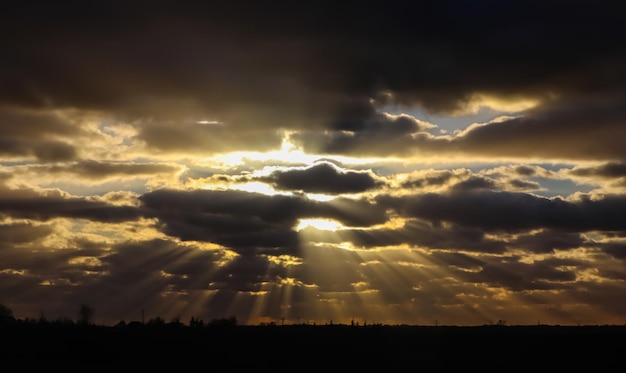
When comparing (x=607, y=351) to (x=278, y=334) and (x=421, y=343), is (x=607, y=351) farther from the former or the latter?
(x=278, y=334)

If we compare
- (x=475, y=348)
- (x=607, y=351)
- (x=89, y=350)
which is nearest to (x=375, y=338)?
(x=475, y=348)

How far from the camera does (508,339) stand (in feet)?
373

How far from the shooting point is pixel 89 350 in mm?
96438

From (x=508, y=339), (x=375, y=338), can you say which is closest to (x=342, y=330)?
(x=375, y=338)

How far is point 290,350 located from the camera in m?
99.1

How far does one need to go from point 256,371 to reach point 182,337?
2418 cm

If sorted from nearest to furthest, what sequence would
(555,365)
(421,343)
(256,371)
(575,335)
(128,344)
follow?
(256,371) < (555,365) < (128,344) < (421,343) < (575,335)

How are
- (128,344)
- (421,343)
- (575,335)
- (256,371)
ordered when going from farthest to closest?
1. (575,335)
2. (421,343)
3. (128,344)
4. (256,371)

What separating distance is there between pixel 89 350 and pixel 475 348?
46504 millimetres

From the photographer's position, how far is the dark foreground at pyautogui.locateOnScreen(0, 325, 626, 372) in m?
87.8

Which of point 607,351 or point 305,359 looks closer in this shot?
point 305,359

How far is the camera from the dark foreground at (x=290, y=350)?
288 feet

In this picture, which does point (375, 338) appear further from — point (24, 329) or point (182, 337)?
point (24, 329)

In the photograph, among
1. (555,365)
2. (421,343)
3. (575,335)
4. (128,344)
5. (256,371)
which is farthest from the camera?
(575,335)
